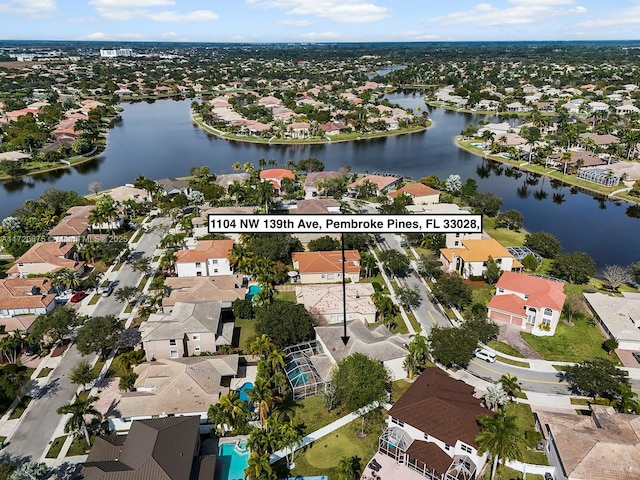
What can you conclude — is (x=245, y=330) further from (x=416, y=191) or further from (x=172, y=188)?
(x=172, y=188)

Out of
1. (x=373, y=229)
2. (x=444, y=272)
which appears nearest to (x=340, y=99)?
(x=444, y=272)

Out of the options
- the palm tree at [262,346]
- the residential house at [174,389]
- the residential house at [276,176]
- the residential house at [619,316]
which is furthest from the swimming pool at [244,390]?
the residential house at [276,176]

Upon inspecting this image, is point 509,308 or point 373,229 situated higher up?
point 373,229

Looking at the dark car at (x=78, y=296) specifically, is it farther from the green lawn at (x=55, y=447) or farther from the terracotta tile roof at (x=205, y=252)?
the green lawn at (x=55, y=447)

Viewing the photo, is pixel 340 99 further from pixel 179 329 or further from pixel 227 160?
pixel 179 329

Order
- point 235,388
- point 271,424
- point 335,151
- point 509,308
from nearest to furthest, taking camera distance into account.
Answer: point 271,424 → point 235,388 → point 509,308 → point 335,151

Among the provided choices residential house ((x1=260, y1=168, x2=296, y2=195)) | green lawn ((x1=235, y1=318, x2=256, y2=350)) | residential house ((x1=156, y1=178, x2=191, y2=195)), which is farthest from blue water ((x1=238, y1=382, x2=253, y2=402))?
residential house ((x1=156, y1=178, x2=191, y2=195))

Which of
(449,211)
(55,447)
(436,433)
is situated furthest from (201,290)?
(449,211)
